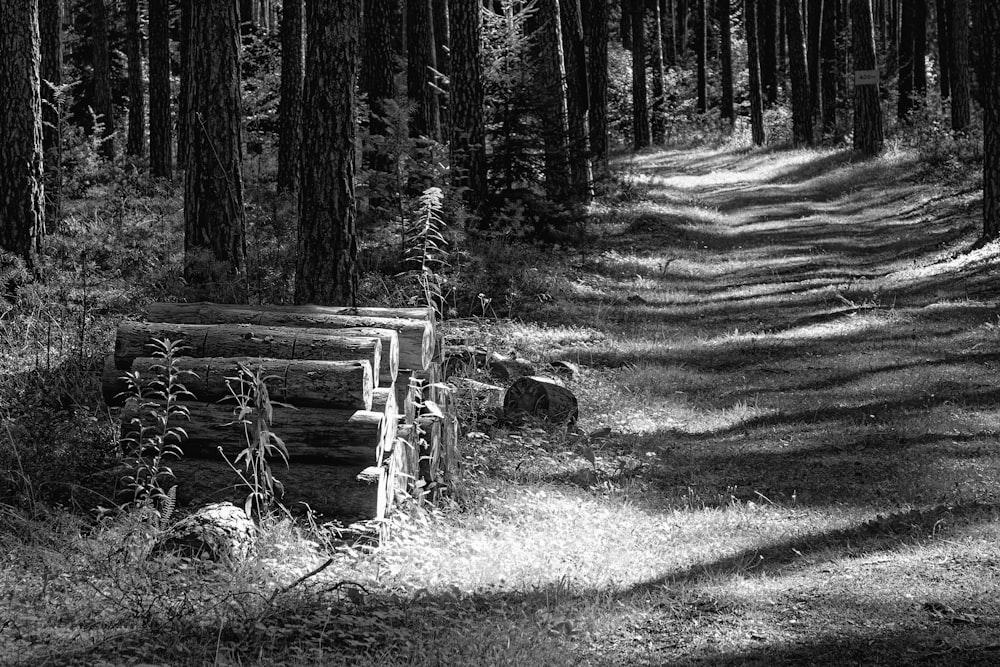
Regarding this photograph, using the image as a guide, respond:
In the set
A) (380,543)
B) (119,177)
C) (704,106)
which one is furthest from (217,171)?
(704,106)

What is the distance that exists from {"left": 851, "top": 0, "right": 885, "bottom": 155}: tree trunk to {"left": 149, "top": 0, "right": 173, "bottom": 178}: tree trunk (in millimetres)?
15559

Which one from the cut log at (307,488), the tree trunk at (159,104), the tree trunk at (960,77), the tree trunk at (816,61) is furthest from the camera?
the tree trunk at (816,61)

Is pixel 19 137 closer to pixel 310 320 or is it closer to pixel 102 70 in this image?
pixel 310 320

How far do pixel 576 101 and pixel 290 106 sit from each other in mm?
5303

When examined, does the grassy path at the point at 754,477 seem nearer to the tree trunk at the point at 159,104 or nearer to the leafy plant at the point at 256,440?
the leafy plant at the point at 256,440

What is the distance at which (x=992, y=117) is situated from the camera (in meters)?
13.7

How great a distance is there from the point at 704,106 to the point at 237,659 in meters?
44.6

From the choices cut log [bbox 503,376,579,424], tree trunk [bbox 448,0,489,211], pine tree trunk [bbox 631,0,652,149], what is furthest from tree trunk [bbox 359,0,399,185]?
pine tree trunk [bbox 631,0,652,149]

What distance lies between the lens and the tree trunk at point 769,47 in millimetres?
39969

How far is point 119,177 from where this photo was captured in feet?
60.8

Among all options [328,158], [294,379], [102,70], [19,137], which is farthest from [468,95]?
[102,70]

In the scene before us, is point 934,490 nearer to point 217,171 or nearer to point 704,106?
point 217,171

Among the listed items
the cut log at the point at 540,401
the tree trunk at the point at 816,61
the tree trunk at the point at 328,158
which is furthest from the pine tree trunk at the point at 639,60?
the cut log at the point at 540,401

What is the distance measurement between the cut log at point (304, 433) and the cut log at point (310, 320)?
0.77 meters
